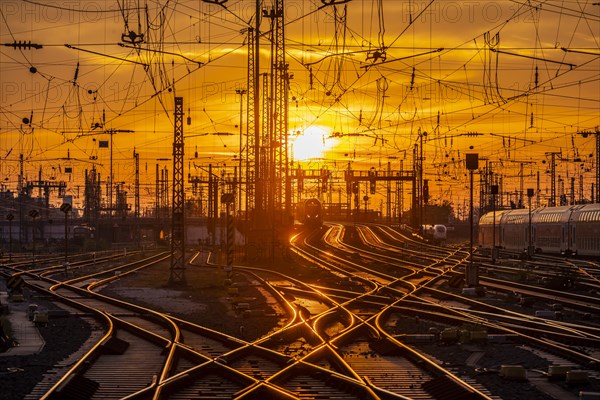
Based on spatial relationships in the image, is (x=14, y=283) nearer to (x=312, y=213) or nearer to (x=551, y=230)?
(x=551, y=230)

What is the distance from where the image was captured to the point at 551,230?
6278cm

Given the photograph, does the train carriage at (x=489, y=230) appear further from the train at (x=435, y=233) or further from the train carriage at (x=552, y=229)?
the train carriage at (x=552, y=229)

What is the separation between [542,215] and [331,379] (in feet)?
175

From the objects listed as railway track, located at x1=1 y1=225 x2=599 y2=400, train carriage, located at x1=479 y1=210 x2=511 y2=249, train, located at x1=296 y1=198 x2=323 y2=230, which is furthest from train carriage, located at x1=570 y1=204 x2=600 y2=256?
train, located at x1=296 y1=198 x2=323 y2=230

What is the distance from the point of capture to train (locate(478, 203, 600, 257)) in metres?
53.8

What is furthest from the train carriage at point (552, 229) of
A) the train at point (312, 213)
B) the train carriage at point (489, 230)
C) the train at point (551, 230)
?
the train at point (312, 213)

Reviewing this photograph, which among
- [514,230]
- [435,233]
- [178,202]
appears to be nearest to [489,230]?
[514,230]

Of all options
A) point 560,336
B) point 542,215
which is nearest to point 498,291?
point 560,336

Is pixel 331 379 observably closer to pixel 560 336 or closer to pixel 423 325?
pixel 560 336

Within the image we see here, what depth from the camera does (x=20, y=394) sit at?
13008 millimetres

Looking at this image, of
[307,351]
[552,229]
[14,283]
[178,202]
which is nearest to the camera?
[307,351]

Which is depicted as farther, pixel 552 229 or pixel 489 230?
pixel 489 230

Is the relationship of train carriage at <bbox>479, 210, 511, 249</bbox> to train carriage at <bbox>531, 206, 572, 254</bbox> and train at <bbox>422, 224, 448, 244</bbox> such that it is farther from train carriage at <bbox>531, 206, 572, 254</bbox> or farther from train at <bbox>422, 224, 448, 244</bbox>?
train carriage at <bbox>531, 206, 572, 254</bbox>

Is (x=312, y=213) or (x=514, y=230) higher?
(x=312, y=213)
